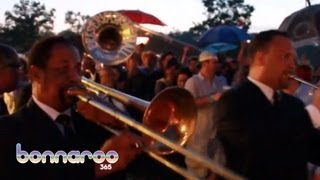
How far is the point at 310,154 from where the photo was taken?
3869mm

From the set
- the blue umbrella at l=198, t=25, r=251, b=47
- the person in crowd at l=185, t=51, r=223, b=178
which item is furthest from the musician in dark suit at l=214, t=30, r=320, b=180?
the blue umbrella at l=198, t=25, r=251, b=47

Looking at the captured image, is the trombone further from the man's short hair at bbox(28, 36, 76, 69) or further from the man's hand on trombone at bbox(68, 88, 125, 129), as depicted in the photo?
the man's short hair at bbox(28, 36, 76, 69)

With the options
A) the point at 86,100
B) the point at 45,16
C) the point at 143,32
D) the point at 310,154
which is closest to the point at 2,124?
the point at 86,100

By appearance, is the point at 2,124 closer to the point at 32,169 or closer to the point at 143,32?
the point at 32,169

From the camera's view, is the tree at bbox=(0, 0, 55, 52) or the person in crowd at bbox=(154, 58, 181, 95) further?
the tree at bbox=(0, 0, 55, 52)

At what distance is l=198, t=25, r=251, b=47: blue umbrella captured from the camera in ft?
45.0

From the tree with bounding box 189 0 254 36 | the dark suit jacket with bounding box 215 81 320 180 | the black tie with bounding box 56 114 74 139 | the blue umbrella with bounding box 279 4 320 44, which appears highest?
the black tie with bounding box 56 114 74 139

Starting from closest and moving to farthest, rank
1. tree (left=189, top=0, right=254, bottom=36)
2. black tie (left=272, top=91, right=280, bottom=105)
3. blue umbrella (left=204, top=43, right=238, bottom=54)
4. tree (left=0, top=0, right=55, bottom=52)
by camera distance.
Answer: black tie (left=272, top=91, right=280, bottom=105) → blue umbrella (left=204, top=43, right=238, bottom=54) → tree (left=0, top=0, right=55, bottom=52) → tree (left=189, top=0, right=254, bottom=36)

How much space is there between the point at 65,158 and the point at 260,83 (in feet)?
4.37

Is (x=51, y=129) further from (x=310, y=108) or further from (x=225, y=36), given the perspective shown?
(x=225, y=36)

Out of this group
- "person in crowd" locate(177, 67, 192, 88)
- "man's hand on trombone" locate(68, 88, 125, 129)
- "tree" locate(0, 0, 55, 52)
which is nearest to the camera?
"man's hand on trombone" locate(68, 88, 125, 129)

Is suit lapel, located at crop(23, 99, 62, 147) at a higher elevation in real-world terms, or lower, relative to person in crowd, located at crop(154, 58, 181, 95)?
higher

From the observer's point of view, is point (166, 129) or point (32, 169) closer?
point (32, 169)

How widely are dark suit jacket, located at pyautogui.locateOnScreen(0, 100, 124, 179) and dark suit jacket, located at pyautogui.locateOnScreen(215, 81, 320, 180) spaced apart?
3.04 ft
